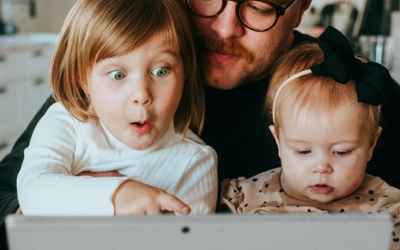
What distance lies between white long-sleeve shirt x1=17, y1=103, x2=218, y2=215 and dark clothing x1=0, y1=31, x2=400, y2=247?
120 mm

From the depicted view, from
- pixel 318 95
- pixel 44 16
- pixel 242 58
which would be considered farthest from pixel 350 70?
pixel 44 16

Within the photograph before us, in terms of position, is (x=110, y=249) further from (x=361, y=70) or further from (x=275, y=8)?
(x=275, y=8)

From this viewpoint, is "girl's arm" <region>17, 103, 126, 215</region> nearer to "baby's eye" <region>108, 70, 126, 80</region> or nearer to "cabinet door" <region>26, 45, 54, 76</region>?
"baby's eye" <region>108, 70, 126, 80</region>

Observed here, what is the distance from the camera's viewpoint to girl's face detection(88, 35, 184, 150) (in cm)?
99

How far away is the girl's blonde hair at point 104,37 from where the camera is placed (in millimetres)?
988

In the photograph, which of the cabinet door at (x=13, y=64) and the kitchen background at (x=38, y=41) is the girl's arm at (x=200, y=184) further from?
the cabinet door at (x=13, y=64)

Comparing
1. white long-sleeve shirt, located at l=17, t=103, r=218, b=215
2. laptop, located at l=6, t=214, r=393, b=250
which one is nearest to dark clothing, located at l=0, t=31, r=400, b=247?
white long-sleeve shirt, located at l=17, t=103, r=218, b=215

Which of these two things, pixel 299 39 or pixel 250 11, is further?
pixel 299 39

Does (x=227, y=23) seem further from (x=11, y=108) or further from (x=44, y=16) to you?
(x=44, y=16)

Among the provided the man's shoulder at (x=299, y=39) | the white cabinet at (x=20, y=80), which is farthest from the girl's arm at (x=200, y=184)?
the white cabinet at (x=20, y=80)

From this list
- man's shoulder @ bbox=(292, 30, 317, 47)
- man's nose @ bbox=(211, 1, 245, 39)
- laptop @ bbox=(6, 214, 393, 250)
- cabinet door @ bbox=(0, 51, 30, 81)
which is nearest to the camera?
laptop @ bbox=(6, 214, 393, 250)

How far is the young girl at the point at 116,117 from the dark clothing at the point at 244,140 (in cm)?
14

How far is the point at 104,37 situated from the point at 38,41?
9.87ft

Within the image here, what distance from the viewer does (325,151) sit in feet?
3.49
